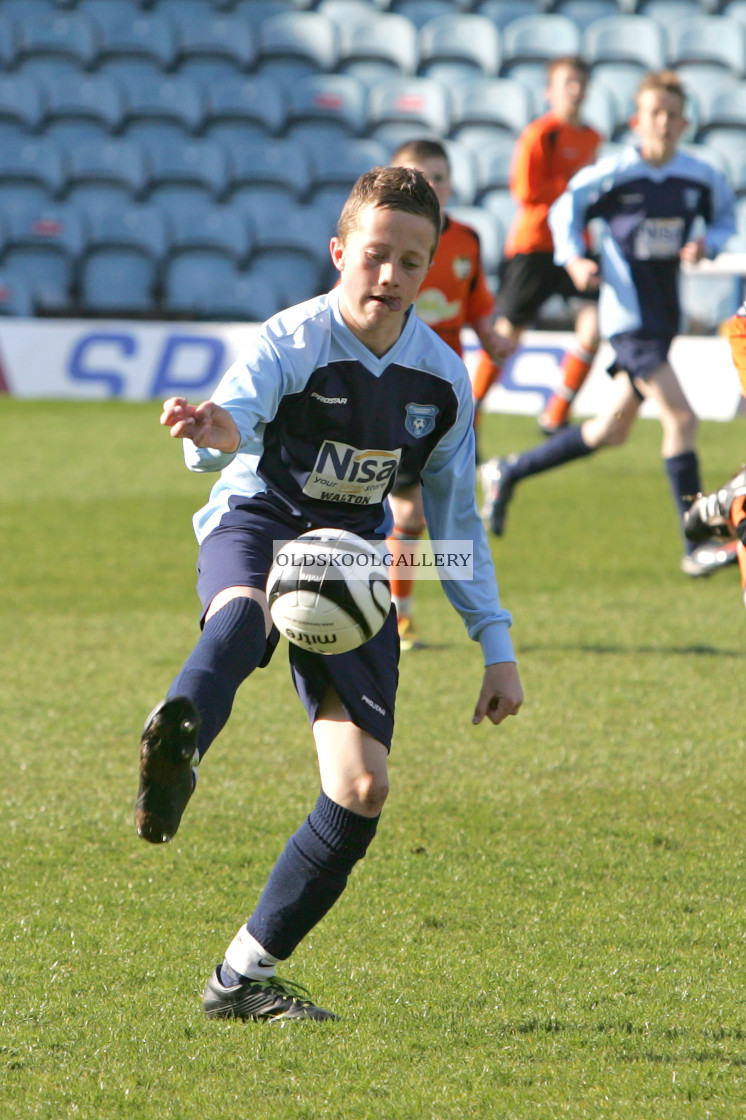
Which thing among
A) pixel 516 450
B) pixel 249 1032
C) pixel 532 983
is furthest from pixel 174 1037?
pixel 516 450

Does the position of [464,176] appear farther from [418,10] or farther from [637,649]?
[637,649]

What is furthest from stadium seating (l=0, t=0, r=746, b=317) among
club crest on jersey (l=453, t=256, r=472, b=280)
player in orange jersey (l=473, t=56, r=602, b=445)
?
club crest on jersey (l=453, t=256, r=472, b=280)

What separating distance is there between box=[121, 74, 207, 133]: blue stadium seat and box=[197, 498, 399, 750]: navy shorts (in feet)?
46.0

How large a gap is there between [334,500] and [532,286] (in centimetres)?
686

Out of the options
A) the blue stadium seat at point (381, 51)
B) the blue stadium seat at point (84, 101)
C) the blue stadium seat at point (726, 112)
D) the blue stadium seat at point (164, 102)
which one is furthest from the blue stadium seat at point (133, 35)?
the blue stadium seat at point (726, 112)

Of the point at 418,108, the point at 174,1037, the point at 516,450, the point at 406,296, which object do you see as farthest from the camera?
the point at 418,108

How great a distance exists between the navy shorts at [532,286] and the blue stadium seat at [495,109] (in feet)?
23.2

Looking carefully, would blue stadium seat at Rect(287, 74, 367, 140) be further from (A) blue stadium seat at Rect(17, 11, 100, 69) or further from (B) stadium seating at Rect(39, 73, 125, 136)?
(A) blue stadium seat at Rect(17, 11, 100, 69)

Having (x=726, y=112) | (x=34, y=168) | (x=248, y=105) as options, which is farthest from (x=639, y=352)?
(x=248, y=105)

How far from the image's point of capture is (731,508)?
3.59 m

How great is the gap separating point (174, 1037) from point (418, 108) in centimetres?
1474

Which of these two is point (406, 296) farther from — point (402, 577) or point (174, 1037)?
point (402, 577)

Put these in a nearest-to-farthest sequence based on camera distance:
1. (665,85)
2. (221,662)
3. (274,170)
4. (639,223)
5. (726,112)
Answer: (221,662)
(665,85)
(639,223)
(274,170)
(726,112)

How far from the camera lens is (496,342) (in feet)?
18.8
